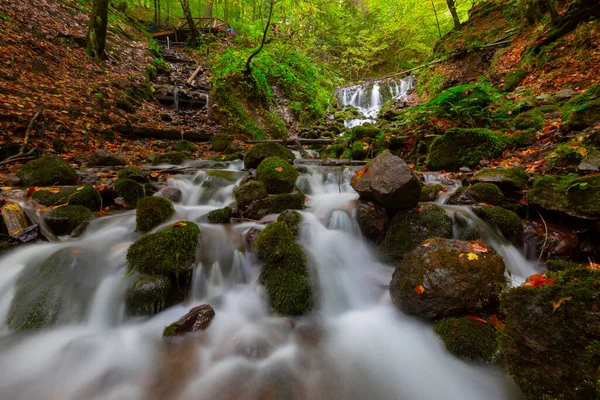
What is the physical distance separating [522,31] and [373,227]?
11383 millimetres

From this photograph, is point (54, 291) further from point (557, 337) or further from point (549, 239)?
point (549, 239)

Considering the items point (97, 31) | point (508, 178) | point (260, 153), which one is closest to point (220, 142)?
point (260, 153)

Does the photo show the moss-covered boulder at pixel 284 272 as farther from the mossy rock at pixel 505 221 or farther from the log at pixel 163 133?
the log at pixel 163 133

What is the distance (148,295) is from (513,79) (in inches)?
429

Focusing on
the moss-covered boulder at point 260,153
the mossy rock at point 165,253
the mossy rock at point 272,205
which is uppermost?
the moss-covered boulder at point 260,153

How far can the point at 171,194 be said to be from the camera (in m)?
4.91

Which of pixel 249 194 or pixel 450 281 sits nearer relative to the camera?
pixel 450 281

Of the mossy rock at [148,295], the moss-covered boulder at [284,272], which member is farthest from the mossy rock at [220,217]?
the mossy rock at [148,295]

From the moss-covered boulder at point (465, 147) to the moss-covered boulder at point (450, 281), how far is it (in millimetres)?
3702

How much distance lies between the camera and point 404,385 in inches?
79.9

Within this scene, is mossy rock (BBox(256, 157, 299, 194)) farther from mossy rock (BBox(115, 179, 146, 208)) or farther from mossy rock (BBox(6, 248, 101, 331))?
mossy rock (BBox(6, 248, 101, 331))

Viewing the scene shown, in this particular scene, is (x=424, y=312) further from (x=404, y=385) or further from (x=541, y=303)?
(x=541, y=303)

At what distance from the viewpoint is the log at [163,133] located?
8.38 meters

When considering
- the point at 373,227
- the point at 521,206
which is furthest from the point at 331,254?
the point at 521,206
